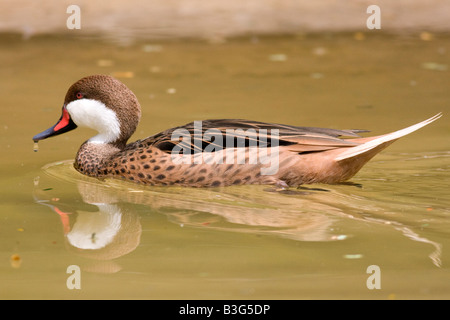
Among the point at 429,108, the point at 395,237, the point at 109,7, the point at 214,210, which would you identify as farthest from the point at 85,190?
the point at 109,7

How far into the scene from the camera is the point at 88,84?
8766 mm

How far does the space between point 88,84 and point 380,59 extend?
746 centimetres

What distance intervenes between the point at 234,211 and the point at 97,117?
82.5 inches

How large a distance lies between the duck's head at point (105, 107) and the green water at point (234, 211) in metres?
0.55

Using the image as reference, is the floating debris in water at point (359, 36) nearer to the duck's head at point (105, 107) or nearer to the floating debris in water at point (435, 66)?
the floating debris in water at point (435, 66)

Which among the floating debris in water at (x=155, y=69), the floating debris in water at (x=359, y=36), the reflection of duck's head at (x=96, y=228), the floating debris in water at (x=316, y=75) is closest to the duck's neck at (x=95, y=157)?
the reflection of duck's head at (x=96, y=228)

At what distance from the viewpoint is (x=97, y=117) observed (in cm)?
885

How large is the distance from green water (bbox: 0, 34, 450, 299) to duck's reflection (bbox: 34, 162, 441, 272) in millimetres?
18

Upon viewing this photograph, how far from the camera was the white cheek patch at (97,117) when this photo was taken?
28.8ft

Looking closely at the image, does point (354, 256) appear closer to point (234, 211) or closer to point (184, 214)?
point (234, 211)

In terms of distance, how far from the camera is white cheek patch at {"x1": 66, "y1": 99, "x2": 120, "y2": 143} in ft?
28.8

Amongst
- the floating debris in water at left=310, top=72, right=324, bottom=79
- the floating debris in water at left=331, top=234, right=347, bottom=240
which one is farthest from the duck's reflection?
the floating debris in water at left=310, top=72, right=324, bottom=79

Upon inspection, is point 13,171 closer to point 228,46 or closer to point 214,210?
point 214,210

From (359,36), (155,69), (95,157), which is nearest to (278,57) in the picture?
(155,69)
